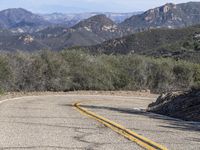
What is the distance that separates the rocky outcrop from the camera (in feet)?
54.9

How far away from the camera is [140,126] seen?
12.2 meters

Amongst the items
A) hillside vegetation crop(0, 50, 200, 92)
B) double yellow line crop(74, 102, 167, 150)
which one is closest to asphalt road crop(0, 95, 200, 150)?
double yellow line crop(74, 102, 167, 150)

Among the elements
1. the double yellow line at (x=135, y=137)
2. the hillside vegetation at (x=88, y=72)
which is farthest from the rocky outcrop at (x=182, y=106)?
the hillside vegetation at (x=88, y=72)

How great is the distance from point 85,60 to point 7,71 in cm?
766

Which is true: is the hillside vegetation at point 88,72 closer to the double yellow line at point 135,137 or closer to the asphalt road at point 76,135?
the asphalt road at point 76,135

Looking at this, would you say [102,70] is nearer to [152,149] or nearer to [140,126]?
[140,126]

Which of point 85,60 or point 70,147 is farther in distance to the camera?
point 85,60

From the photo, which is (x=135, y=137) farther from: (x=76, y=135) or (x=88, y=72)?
(x=88, y=72)

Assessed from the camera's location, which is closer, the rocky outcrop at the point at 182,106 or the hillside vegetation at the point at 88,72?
the rocky outcrop at the point at 182,106

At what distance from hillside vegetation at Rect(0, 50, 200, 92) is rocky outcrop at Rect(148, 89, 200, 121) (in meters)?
15.7

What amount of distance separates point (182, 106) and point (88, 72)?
76.5 ft

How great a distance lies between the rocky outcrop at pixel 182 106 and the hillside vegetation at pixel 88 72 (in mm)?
15718

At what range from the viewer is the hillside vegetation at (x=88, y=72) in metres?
38.4

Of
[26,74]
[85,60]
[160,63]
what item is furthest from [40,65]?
[160,63]
